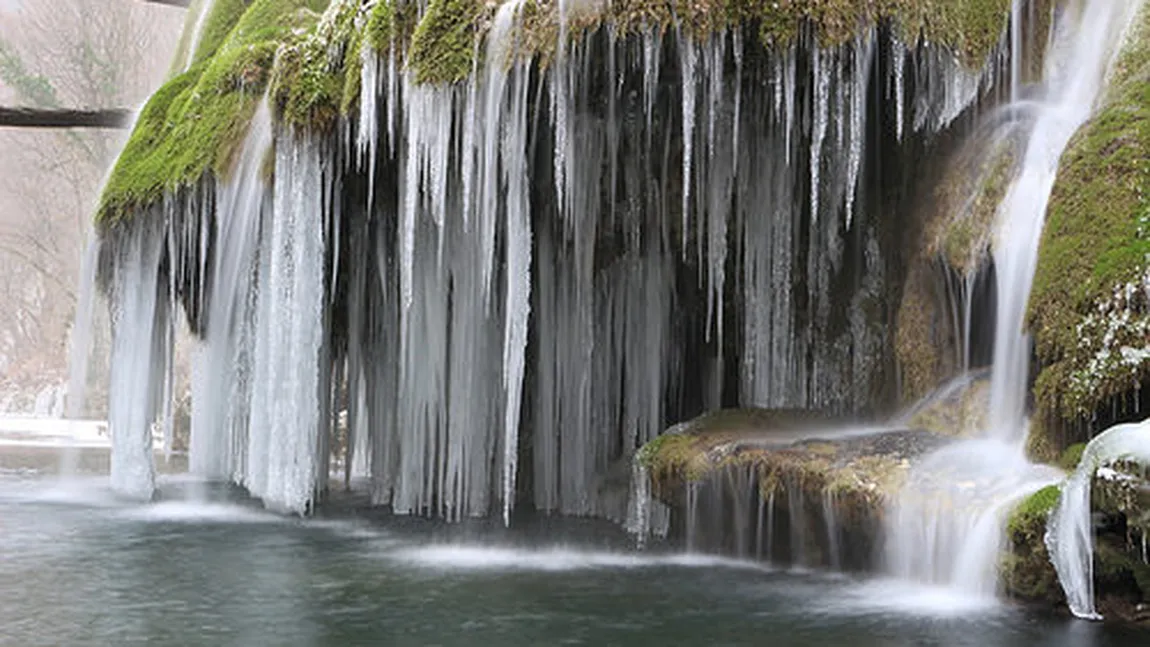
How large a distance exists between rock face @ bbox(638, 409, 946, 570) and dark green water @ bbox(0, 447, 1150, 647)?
0.29 metres

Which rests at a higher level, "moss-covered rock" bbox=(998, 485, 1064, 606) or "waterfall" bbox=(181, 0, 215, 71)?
"waterfall" bbox=(181, 0, 215, 71)

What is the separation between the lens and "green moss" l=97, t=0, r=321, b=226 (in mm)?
13555

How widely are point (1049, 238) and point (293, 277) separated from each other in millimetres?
7192

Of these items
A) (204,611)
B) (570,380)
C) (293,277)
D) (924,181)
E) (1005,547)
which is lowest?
(204,611)

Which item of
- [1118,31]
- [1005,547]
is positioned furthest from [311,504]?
[1118,31]

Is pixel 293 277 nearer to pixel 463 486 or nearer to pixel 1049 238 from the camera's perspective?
pixel 463 486

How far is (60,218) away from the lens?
4922 cm

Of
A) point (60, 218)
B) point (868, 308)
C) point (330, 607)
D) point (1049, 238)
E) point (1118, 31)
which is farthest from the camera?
point (60, 218)

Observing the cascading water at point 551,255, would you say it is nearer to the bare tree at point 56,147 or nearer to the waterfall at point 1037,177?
the waterfall at point 1037,177

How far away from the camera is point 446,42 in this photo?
10.9 metres

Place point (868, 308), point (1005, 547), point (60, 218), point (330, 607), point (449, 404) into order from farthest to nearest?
point (60, 218), point (449, 404), point (868, 308), point (330, 607), point (1005, 547)

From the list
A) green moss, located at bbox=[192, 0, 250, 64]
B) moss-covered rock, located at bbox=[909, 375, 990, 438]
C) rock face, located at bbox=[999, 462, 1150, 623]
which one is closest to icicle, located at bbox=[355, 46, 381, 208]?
moss-covered rock, located at bbox=[909, 375, 990, 438]

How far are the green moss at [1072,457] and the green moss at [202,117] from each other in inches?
351

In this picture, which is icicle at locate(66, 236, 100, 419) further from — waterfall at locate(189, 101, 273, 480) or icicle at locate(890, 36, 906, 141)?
icicle at locate(890, 36, 906, 141)
